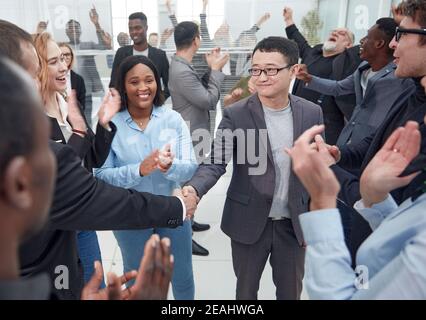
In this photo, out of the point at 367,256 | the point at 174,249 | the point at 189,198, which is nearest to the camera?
the point at 367,256

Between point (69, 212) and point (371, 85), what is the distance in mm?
1922

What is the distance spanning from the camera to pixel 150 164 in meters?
1.66

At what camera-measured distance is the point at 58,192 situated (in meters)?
0.99

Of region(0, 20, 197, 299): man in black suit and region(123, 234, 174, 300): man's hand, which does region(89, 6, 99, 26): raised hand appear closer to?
region(0, 20, 197, 299): man in black suit

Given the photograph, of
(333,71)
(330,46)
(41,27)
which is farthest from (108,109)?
(41,27)

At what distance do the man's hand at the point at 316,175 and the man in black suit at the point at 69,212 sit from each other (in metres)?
0.58

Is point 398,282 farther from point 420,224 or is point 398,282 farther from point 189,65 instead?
point 189,65

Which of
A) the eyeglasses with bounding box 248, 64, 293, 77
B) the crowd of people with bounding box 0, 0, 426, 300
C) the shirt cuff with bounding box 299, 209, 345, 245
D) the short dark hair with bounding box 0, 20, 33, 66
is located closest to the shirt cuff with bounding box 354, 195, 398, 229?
the crowd of people with bounding box 0, 0, 426, 300

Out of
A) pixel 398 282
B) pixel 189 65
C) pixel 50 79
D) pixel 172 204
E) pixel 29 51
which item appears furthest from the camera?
pixel 189 65

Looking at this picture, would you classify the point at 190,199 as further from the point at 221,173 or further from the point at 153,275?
the point at 153,275

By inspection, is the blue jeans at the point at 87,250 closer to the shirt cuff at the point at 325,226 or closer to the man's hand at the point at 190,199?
the man's hand at the point at 190,199
